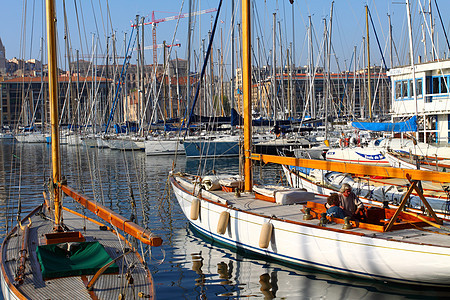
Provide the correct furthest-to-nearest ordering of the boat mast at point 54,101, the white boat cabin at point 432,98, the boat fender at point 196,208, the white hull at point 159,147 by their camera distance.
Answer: the white hull at point 159,147, the white boat cabin at point 432,98, the boat fender at point 196,208, the boat mast at point 54,101

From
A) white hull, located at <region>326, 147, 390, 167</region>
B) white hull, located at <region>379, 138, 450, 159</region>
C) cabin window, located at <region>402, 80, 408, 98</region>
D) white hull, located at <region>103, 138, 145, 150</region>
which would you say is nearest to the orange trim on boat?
white hull, located at <region>379, 138, 450, 159</region>

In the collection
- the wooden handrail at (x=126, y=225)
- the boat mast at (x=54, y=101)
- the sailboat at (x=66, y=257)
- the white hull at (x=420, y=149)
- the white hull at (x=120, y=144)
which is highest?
the boat mast at (x=54, y=101)

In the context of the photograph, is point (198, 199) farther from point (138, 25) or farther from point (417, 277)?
point (138, 25)

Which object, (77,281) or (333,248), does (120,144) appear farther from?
(77,281)

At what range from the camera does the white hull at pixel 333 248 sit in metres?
11.2

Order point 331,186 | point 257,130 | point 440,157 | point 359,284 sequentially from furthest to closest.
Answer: point 257,130 → point 440,157 → point 331,186 → point 359,284

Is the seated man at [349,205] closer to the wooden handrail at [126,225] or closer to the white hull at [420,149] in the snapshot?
the wooden handrail at [126,225]

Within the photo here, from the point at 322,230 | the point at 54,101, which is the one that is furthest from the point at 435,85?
the point at 54,101

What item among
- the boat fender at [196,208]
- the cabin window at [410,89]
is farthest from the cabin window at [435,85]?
the boat fender at [196,208]

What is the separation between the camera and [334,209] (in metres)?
13.4

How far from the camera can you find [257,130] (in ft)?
187

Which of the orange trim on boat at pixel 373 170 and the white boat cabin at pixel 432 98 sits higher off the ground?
the white boat cabin at pixel 432 98

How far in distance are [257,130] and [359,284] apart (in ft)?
148

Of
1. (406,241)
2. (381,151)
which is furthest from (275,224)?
(381,151)
